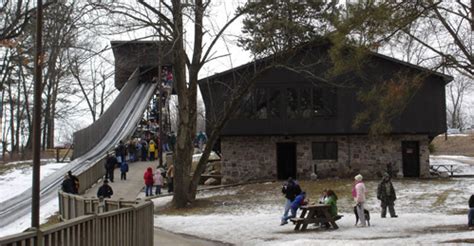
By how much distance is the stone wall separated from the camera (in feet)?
119

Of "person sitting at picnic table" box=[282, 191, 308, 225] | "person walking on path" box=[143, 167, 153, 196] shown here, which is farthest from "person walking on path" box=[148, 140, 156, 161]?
"person sitting at picnic table" box=[282, 191, 308, 225]

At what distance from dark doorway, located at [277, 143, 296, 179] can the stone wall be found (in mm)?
736

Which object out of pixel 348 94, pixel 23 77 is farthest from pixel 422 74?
pixel 23 77

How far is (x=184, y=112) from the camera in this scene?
27.4 m

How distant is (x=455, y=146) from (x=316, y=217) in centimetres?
5337

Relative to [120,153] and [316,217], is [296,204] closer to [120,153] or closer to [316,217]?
[316,217]

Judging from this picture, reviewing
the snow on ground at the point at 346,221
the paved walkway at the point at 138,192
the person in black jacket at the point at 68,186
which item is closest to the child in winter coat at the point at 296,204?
the snow on ground at the point at 346,221

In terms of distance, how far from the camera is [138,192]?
1228 inches

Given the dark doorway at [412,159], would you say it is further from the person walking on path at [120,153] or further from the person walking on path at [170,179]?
the person walking on path at [120,153]

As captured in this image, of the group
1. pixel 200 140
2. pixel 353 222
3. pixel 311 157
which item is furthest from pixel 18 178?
pixel 200 140

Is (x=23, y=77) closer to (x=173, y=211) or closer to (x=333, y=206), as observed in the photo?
(x=173, y=211)

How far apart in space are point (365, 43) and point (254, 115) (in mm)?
20135

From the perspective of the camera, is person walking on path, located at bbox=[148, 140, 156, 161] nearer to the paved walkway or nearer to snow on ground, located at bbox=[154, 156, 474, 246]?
the paved walkway

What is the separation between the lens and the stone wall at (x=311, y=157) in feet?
119
